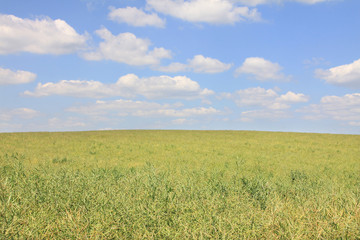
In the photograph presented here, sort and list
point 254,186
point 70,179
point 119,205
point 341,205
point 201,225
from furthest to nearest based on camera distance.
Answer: point 254,186, point 70,179, point 341,205, point 119,205, point 201,225

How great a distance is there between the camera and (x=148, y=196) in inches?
232

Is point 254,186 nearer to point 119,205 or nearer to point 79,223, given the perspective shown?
point 119,205

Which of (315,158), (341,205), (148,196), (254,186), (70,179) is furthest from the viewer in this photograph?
(315,158)

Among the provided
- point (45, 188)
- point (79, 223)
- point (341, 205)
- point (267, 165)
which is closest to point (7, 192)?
point (45, 188)

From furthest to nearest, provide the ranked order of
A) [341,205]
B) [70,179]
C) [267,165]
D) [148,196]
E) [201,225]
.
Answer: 1. [267,165]
2. [70,179]
3. [341,205]
4. [148,196]
5. [201,225]

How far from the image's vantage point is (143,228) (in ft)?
15.4

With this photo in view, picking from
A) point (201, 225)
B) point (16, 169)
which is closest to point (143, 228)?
point (201, 225)

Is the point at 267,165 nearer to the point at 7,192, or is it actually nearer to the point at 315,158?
the point at 315,158

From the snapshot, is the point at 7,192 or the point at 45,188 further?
the point at 45,188

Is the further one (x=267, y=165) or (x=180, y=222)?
(x=267, y=165)

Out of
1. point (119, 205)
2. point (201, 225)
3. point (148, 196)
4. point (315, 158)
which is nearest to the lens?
point (201, 225)

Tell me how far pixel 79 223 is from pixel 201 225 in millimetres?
2006

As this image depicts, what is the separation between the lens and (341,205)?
6352 mm

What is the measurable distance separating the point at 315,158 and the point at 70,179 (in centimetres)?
1597
